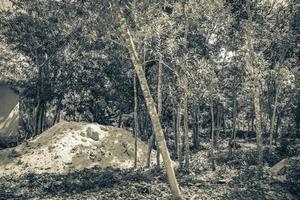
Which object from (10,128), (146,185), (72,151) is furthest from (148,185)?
(10,128)

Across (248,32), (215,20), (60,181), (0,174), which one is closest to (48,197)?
(60,181)

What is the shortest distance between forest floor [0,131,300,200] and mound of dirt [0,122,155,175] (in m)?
2.46

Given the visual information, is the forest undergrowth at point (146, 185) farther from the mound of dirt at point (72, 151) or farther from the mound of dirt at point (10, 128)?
the mound of dirt at point (10, 128)

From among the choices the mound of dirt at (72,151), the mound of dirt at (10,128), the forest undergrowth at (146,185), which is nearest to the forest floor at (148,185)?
the forest undergrowth at (146,185)

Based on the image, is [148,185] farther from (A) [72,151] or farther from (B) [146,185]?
(A) [72,151]

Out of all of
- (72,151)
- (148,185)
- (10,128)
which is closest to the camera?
(148,185)

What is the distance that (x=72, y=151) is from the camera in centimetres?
3162

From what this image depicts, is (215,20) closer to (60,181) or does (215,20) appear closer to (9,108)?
(60,181)

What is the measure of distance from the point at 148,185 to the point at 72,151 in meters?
11.8

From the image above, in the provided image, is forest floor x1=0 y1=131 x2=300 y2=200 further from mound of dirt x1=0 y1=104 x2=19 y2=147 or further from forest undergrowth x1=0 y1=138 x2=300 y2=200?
mound of dirt x1=0 y1=104 x2=19 y2=147

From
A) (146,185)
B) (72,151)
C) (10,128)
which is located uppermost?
(10,128)

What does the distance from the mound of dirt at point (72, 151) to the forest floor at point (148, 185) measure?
246 cm

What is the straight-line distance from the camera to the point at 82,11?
34.3 m

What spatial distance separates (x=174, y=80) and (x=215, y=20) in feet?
19.2
